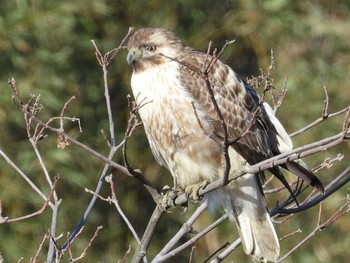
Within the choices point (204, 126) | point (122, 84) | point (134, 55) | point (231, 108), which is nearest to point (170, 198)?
point (204, 126)

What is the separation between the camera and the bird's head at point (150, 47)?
4.37 meters

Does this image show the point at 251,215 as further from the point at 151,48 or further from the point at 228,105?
the point at 151,48

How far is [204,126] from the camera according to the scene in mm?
4164

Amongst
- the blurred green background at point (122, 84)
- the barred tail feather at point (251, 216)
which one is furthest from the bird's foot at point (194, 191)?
the blurred green background at point (122, 84)

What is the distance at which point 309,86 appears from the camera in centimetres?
701

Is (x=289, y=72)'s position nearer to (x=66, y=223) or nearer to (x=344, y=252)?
(x=344, y=252)

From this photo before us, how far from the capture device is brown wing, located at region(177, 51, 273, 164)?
4.21 meters

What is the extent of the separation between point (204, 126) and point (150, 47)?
52 cm

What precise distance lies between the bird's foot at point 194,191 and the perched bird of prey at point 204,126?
1.5 inches

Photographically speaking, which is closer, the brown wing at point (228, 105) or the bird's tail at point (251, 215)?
the brown wing at point (228, 105)

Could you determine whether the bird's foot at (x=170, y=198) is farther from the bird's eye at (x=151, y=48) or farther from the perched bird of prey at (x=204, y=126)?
the bird's eye at (x=151, y=48)

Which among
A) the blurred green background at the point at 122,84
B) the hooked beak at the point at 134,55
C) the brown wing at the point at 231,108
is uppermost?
the hooked beak at the point at 134,55

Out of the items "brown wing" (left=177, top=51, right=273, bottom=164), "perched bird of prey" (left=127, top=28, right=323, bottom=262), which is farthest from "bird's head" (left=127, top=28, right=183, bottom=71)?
"brown wing" (left=177, top=51, right=273, bottom=164)

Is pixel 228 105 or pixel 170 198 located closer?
pixel 170 198
